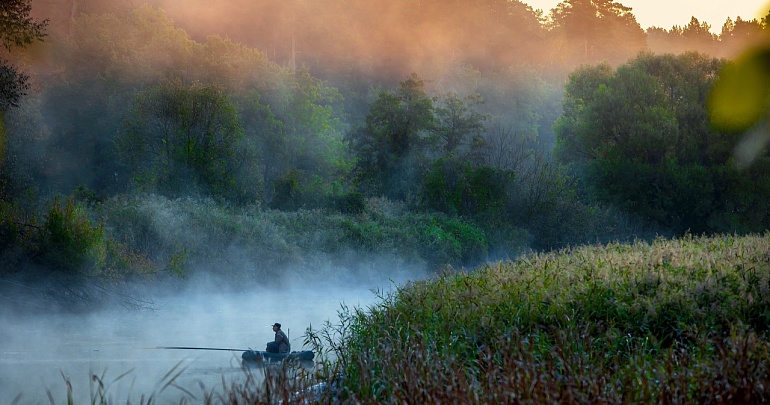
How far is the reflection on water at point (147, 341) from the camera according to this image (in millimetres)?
15359

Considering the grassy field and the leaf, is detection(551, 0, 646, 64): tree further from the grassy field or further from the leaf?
the grassy field

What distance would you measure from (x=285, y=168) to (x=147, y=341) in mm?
31936

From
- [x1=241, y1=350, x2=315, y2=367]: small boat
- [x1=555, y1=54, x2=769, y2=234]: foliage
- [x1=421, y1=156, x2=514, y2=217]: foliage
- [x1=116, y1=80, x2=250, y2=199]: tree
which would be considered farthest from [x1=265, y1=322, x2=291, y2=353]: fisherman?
[x1=555, y1=54, x2=769, y2=234]: foliage

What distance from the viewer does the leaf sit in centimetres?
3700

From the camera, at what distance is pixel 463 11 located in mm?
88812

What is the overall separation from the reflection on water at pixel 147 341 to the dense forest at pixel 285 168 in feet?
5.68

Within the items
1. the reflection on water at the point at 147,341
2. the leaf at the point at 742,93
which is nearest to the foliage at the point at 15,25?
the reflection on water at the point at 147,341

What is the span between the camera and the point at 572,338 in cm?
849

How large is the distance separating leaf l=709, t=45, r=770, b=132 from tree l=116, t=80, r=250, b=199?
2225 centimetres

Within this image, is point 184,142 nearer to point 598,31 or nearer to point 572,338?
point 572,338

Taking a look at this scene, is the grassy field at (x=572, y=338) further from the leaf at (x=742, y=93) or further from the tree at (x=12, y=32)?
the leaf at (x=742, y=93)

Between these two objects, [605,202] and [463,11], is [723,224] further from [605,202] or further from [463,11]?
[463,11]

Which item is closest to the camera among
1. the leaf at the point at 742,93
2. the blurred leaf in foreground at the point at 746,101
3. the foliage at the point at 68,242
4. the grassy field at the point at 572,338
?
the grassy field at the point at 572,338

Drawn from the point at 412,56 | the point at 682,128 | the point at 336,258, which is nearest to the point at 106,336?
the point at 336,258
